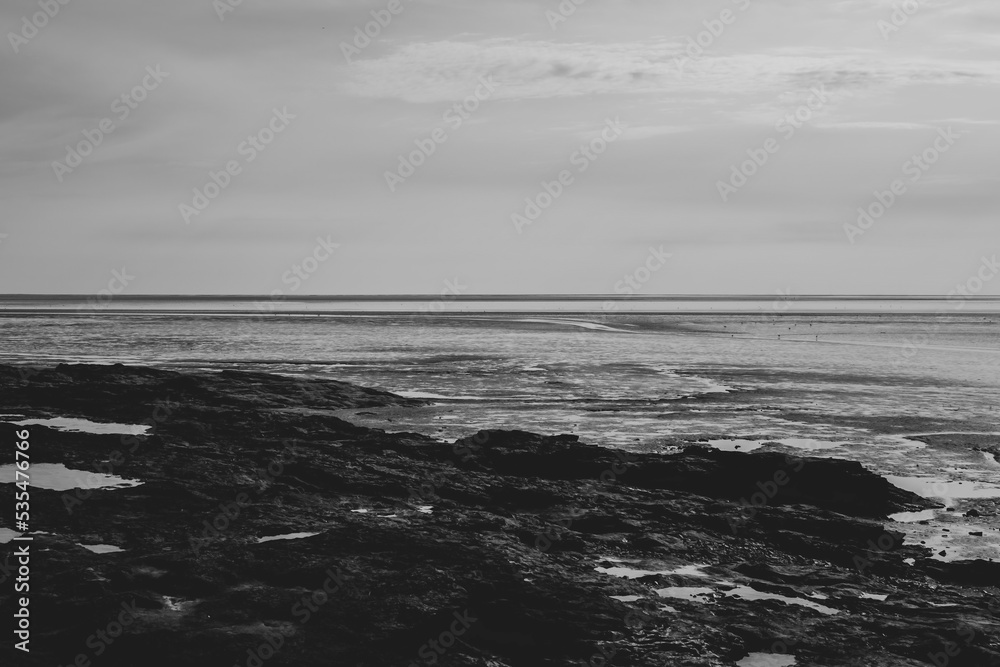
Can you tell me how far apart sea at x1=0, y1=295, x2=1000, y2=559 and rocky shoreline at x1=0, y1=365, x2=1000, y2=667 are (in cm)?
235

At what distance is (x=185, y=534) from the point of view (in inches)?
444

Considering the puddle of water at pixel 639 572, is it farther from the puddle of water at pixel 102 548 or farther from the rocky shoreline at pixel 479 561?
the puddle of water at pixel 102 548

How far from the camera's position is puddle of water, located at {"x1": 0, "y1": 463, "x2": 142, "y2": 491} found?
13836 mm

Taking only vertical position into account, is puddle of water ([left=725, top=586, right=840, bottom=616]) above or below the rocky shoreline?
below

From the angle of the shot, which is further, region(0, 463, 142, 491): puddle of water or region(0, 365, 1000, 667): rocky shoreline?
region(0, 463, 142, 491): puddle of water

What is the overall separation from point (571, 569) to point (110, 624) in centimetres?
479

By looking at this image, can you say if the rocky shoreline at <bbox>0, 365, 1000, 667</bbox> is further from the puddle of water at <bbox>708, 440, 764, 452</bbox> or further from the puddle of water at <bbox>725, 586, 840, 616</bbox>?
the puddle of water at <bbox>708, 440, 764, 452</bbox>

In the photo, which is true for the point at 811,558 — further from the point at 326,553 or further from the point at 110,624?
the point at 110,624

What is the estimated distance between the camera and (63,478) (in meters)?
14.4

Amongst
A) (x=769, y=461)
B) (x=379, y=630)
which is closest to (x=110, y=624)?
(x=379, y=630)

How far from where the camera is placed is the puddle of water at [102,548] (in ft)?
34.6

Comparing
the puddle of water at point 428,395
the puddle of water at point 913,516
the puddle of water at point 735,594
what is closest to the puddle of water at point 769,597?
the puddle of water at point 735,594

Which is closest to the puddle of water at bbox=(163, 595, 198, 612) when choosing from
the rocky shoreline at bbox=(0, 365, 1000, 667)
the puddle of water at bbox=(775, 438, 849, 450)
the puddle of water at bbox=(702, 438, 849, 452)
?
the rocky shoreline at bbox=(0, 365, 1000, 667)

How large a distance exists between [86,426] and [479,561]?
44.1ft
